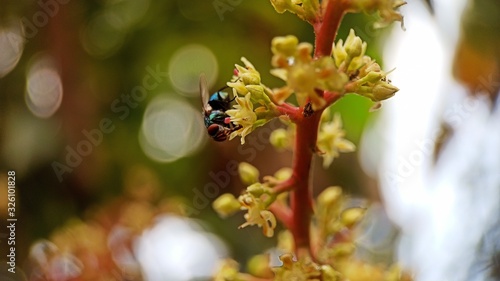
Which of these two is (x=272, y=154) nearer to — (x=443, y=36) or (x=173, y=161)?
(x=173, y=161)

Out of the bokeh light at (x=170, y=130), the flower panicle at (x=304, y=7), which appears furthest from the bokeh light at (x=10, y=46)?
the flower panicle at (x=304, y=7)

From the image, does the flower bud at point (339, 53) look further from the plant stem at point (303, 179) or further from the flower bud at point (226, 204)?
the flower bud at point (226, 204)

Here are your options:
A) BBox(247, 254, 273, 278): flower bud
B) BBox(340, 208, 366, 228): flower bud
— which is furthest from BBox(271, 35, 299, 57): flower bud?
BBox(247, 254, 273, 278): flower bud

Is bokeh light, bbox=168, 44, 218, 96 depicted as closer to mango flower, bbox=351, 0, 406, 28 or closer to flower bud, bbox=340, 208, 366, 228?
flower bud, bbox=340, 208, 366, 228

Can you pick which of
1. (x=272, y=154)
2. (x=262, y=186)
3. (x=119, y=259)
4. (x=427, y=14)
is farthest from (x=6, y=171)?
(x=427, y=14)

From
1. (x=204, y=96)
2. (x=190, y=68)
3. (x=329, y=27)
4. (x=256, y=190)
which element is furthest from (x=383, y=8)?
(x=190, y=68)

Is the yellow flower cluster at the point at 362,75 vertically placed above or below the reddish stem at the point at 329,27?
below
